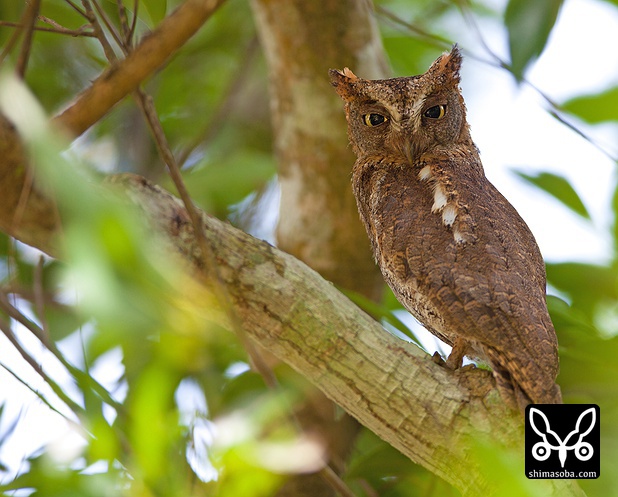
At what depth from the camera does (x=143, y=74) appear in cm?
119

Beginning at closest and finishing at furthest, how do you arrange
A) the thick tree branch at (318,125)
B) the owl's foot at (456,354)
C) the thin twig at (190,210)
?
the thin twig at (190,210) < the owl's foot at (456,354) < the thick tree branch at (318,125)

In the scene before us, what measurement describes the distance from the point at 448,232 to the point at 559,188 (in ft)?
2.22

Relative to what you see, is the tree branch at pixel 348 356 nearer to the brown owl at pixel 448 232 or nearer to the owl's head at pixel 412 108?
the brown owl at pixel 448 232

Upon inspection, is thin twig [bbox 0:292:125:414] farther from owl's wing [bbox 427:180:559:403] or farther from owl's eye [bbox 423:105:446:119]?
owl's eye [bbox 423:105:446:119]

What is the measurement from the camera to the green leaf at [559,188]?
243 centimetres

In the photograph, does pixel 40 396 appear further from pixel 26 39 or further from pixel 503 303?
pixel 503 303

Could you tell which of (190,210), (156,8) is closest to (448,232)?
(190,210)

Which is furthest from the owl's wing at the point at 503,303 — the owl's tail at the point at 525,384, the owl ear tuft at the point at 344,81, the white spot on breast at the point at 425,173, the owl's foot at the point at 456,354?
the owl ear tuft at the point at 344,81

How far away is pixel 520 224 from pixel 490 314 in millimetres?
408

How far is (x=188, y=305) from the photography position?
1635mm

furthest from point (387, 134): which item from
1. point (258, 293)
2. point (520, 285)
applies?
point (258, 293)

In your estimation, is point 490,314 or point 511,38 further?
point 511,38

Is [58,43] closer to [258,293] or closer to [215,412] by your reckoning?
[215,412]

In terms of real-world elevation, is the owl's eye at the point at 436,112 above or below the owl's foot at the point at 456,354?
above
